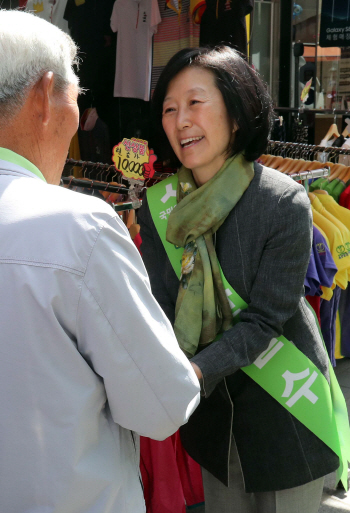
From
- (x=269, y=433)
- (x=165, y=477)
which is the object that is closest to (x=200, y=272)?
(x=269, y=433)

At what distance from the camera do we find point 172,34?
461 centimetres

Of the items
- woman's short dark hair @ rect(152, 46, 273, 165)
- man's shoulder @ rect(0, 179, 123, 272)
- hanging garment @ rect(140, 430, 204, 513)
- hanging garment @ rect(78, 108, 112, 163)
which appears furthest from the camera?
hanging garment @ rect(78, 108, 112, 163)

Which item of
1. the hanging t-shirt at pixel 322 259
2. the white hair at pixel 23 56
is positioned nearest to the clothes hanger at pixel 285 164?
the hanging t-shirt at pixel 322 259

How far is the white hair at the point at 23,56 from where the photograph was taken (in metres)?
1.07

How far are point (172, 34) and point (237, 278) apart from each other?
345 cm

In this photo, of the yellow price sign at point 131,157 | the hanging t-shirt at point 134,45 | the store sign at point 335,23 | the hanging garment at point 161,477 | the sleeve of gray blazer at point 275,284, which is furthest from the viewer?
the store sign at point 335,23

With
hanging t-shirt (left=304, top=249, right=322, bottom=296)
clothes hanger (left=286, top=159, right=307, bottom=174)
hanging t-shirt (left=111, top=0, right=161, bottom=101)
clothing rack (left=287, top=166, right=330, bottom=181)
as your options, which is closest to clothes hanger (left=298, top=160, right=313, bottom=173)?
clothes hanger (left=286, top=159, right=307, bottom=174)

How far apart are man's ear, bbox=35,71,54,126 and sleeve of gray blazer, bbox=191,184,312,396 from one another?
78 centimetres

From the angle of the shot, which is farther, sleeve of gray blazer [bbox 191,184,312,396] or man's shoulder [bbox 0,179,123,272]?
sleeve of gray blazer [bbox 191,184,312,396]

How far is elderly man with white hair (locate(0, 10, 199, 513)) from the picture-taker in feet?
3.25

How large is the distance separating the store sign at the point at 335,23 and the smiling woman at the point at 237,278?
412 cm

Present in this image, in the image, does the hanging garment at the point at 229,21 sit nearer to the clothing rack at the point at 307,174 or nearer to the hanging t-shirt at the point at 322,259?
the clothing rack at the point at 307,174

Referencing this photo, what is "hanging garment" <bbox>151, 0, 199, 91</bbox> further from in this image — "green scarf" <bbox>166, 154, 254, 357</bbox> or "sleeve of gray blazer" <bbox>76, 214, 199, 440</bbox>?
"sleeve of gray blazer" <bbox>76, 214, 199, 440</bbox>

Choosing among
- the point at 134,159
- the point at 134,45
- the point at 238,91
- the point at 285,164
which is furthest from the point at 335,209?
the point at 134,45
